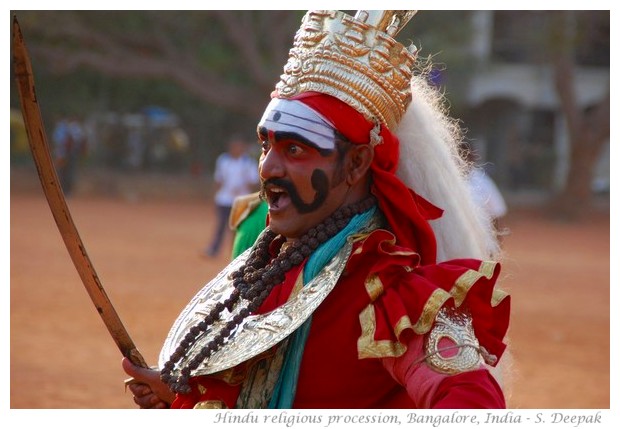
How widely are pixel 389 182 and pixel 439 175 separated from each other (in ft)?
1.15

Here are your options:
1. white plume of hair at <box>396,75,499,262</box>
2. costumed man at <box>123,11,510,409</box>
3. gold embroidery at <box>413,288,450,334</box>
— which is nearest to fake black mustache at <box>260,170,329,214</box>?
costumed man at <box>123,11,510,409</box>

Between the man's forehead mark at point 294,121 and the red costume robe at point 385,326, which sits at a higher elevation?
the man's forehead mark at point 294,121

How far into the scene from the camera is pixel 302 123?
9.82 ft

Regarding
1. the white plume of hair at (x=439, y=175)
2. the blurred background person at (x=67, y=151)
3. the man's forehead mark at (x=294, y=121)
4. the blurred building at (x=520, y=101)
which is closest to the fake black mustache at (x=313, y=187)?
the man's forehead mark at (x=294, y=121)

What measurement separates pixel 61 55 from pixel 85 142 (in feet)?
14.1

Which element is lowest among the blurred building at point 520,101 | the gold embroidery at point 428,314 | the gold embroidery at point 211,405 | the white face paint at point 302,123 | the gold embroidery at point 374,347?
the gold embroidery at point 211,405

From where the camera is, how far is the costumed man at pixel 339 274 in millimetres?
2846

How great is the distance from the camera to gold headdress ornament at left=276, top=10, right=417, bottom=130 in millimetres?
3047

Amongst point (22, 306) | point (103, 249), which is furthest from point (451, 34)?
point (22, 306)

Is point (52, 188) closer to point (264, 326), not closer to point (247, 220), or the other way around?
point (264, 326)

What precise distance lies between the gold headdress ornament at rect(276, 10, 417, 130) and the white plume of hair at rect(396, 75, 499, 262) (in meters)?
0.18

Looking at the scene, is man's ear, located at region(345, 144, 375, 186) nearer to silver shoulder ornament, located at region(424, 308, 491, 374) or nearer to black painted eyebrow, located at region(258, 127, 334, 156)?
black painted eyebrow, located at region(258, 127, 334, 156)

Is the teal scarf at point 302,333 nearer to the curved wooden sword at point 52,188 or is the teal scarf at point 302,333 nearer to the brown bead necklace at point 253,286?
the brown bead necklace at point 253,286


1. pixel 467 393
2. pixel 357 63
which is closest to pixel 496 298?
pixel 467 393
